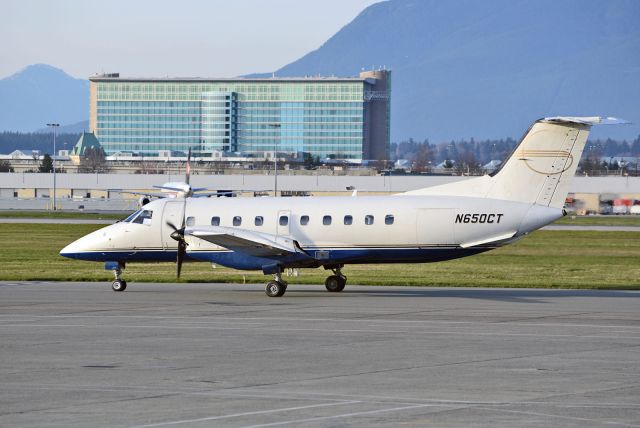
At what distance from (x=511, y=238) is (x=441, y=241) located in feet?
6.56

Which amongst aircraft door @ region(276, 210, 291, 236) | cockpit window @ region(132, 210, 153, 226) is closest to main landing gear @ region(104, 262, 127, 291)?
cockpit window @ region(132, 210, 153, 226)

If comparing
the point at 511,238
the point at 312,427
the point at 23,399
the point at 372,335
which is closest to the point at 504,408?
the point at 312,427

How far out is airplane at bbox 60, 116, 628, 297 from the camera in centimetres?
3166

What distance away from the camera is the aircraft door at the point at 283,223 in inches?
1321

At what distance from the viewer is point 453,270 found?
4538cm

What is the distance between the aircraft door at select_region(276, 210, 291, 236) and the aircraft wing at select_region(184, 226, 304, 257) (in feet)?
2.26

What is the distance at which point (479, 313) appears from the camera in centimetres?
2738

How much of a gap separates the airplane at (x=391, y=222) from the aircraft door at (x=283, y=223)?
0.03 meters

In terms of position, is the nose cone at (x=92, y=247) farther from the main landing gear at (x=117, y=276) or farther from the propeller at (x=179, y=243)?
the propeller at (x=179, y=243)

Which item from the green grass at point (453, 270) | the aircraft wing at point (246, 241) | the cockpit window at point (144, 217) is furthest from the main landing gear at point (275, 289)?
the green grass at point (453, 270)

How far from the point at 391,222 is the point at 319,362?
13748 mm

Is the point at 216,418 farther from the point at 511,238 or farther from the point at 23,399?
the point at 511,238

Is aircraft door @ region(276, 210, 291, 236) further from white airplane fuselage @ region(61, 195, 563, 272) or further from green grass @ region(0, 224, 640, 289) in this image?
green grass @ region(0, 224, 640, 289)

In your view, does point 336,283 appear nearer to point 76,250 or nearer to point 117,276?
Answer: point 117,276
